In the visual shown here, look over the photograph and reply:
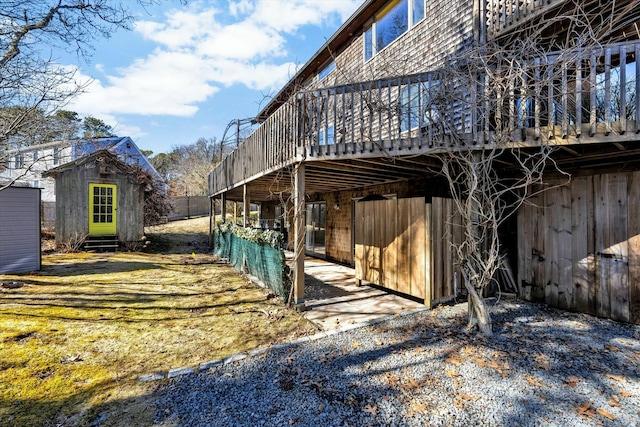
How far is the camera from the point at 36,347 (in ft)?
11.9

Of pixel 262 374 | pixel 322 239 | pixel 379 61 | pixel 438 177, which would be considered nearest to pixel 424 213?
pixel 438 177

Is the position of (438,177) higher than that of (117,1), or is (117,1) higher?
(117,1)

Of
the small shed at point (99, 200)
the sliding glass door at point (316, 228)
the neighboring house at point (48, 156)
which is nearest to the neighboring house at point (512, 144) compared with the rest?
the sliding glass door at point (316, 228)

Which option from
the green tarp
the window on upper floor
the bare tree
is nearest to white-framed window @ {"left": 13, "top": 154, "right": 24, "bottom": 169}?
the green tarp

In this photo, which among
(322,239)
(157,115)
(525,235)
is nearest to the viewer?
(525,235)

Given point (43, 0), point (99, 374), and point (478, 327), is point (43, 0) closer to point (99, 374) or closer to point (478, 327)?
point (99, 374)

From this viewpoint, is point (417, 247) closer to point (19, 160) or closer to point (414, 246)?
point (414, 246)

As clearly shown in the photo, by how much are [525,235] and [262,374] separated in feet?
16.8

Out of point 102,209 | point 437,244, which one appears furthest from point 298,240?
point 102,209

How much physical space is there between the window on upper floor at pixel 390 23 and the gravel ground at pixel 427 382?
733 centimetres

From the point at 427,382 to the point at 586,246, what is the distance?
12.4ft

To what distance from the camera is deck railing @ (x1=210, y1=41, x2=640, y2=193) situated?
3521 millimetres

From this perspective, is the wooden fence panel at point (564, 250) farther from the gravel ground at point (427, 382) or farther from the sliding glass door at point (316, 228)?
the sliding glass door at point (316, 228)

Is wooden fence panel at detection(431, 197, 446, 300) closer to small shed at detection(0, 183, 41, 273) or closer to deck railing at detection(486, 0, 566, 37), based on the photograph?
deck railing at detection(486, 0, 566, 37)
